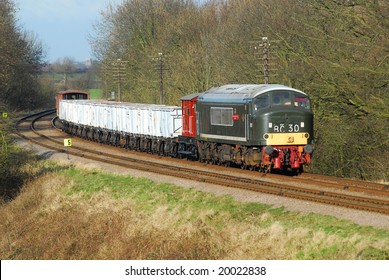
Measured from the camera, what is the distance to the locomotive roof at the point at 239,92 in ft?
84.2

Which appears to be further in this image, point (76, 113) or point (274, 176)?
point (76, 113)

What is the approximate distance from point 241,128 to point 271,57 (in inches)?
666

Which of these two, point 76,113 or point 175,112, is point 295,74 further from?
point 76,113

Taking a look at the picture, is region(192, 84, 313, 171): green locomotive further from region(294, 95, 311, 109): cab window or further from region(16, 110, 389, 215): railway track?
region(16, 110, 389, 215): railway track

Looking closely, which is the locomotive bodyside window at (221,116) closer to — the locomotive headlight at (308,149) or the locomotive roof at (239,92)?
the locomotive roof at (239,92)

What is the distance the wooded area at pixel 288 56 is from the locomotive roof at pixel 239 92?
245cm

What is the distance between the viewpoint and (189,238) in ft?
60.1

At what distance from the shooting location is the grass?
1587 centimetres

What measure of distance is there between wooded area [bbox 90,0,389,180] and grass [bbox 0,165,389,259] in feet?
26.1

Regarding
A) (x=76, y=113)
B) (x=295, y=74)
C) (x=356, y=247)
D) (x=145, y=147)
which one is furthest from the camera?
(x=76, y=113)

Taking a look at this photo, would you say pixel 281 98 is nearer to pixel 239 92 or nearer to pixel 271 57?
pixel 239 92

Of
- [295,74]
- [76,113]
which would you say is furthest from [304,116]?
[76,113]

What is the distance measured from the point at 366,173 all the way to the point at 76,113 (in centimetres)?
2488

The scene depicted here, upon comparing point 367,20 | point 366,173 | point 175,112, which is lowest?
point 366,173
